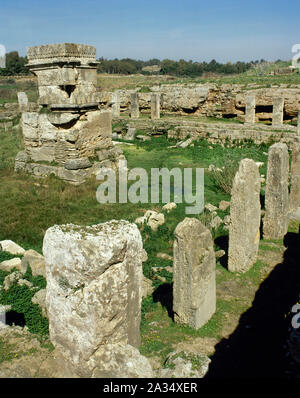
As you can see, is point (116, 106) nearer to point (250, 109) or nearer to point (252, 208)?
point (250, 109)

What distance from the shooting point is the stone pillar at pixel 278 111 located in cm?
1630

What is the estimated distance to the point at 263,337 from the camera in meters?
4.36

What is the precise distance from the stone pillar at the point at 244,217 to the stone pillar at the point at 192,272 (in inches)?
52.0

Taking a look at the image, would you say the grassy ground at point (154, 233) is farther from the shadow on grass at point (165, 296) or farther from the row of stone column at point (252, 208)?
the row of stone column at point (252, 208)

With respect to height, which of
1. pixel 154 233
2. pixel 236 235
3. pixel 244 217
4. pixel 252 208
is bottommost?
pixel 154 233

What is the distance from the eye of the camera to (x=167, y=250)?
708 cm

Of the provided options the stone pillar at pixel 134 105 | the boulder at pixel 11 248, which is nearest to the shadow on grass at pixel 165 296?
the boulder at pixel 11 248

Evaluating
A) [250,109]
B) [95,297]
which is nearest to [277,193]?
[95,297]

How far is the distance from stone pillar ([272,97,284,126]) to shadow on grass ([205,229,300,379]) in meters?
12.0

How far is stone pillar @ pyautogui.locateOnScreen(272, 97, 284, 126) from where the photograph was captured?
1630 cm

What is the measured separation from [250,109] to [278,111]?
62.0 inches

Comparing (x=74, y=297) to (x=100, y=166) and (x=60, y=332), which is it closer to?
(x=60, y=332)

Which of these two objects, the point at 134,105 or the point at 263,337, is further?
the point at 134,105
